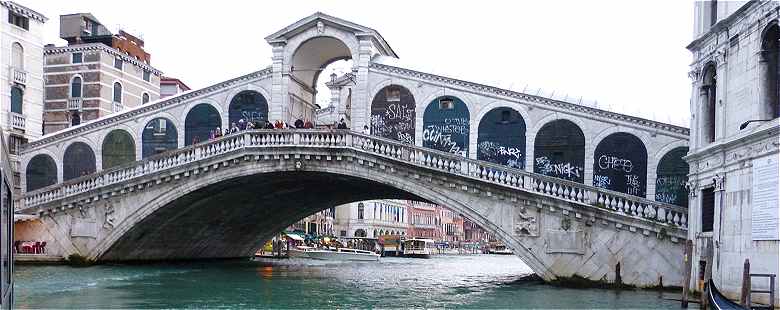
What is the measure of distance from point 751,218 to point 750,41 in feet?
10.8

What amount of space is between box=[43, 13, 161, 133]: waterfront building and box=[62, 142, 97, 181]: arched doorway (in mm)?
7842

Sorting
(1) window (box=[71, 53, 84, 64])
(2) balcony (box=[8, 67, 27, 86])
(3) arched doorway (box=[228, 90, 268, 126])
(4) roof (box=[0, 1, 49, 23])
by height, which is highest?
(4) roof (box=[0, 1, 49, 23])

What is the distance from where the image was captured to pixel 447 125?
1047 inches

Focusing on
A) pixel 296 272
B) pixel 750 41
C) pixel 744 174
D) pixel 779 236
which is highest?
pixel 750 41

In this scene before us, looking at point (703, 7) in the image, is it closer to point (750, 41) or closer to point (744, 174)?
point (750, 41)

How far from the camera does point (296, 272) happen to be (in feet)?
101

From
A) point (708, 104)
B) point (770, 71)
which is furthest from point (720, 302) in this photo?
point (708, 104)

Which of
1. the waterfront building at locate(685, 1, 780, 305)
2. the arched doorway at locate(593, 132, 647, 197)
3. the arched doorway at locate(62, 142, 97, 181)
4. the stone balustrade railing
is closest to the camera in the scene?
the waterfront building at locate(685, 1, 780, 305)

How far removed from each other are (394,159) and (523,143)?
407 centimetres

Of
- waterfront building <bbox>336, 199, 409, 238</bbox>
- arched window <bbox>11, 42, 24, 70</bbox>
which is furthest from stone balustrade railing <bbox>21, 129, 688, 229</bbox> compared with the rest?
waterfront building <bbox>336, 199, 409, 238</bbox>

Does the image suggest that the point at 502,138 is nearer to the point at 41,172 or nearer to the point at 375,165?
the point at 375,165

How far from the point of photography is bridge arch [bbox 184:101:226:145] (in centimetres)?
2938

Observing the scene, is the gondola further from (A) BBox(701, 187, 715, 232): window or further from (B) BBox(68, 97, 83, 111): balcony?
(B) BBox(68, 97, 83, 111): balcony

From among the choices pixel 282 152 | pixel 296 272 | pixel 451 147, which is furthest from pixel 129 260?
pixel 451 147
